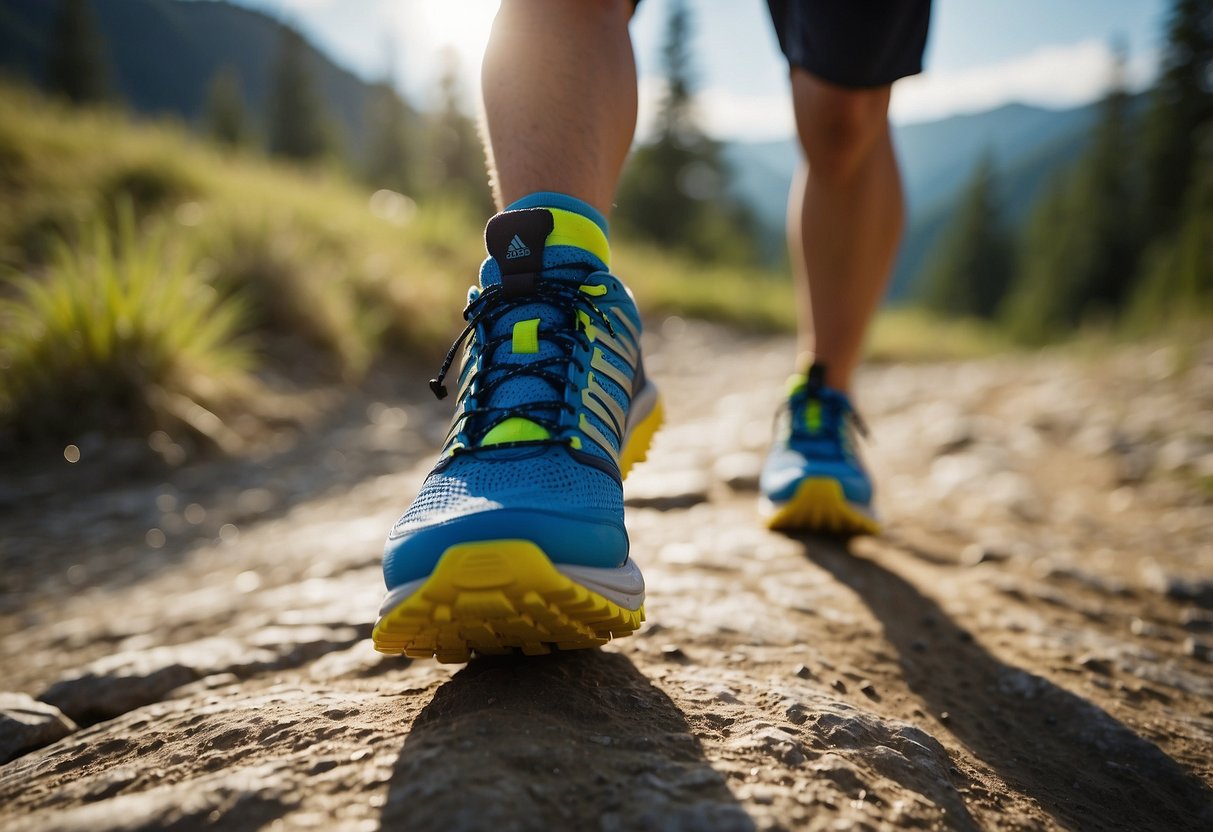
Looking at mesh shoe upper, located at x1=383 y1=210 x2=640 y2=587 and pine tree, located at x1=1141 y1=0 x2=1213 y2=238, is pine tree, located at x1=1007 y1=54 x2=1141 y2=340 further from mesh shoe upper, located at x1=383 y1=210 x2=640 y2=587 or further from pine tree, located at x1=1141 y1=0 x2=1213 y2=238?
mesh shoe upper, located at x1=383 y1=210 x2=640 y2=587

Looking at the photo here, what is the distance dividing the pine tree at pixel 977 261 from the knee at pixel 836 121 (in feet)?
146

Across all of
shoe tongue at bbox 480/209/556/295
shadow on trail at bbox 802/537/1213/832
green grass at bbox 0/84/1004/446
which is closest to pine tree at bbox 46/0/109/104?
green grass at bbox 0/84/1004/446

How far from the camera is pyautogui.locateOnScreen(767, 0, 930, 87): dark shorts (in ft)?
5.16

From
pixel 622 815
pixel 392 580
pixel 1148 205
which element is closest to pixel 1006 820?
pixel 622 815

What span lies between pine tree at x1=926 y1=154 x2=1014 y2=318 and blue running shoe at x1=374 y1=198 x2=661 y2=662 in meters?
45.3

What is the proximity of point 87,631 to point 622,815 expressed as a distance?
145 centimetres

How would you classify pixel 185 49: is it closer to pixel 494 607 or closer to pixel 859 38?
pixel 859 38

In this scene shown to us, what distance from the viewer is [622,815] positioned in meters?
0.69

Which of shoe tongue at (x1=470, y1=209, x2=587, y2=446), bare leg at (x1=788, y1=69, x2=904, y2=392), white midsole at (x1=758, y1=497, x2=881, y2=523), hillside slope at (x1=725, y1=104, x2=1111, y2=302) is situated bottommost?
white midsole at (x1=758, y1=497, x2=881, y2=523)

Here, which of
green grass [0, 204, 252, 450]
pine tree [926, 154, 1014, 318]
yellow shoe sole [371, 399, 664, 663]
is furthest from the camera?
pine tree [926, 154, 1014, 318]

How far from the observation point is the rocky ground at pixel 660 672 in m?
0.75

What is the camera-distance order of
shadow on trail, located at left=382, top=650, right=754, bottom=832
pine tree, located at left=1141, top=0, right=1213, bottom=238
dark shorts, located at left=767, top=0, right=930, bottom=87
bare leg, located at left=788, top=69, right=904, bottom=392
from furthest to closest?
pine tree, located at left=1141, top=0, right=1213, bottom=238 < bare leg, located at left=788, top=69, right=904, bottom=392 < dark shorts, located at left=767, top=0, right=930, bottom=87 < shadow on trail, located at left=382, top=650, right=754, bottom=832

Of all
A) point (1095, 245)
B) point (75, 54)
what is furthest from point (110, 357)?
point (75, 54)

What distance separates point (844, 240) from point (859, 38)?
1.69 feet
